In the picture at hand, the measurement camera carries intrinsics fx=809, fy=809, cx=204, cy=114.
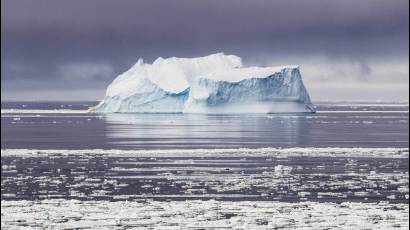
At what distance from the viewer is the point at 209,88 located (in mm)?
71938

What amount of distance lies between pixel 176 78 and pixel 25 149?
39.9 meters

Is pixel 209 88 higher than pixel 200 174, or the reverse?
pixel 209 88

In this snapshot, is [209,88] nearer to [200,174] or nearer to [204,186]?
[200,174]

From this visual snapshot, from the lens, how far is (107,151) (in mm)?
36688

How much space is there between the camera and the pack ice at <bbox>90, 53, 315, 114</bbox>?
7169 centimetres

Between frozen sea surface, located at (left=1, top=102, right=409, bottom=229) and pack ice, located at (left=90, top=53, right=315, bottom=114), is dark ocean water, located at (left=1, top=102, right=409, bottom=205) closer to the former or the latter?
frozen sea surface, located at (left=1, top=102, right=409, bottom=229)

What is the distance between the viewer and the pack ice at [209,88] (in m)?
71.7

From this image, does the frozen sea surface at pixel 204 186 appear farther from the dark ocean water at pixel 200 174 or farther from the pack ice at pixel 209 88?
the pack ice at pixel 209 88

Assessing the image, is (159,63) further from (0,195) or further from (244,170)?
(0,195)

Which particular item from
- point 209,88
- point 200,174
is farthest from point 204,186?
point 209,88

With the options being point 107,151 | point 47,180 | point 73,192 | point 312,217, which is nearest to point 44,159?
point 107,151

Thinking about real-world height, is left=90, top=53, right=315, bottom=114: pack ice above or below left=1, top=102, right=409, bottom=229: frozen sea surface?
above

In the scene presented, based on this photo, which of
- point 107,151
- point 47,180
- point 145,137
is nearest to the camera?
point 47,180

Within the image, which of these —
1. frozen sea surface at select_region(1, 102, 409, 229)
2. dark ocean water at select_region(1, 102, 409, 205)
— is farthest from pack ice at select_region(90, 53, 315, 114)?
frozen sea surface at select_region(1, 102, 409, 229)
